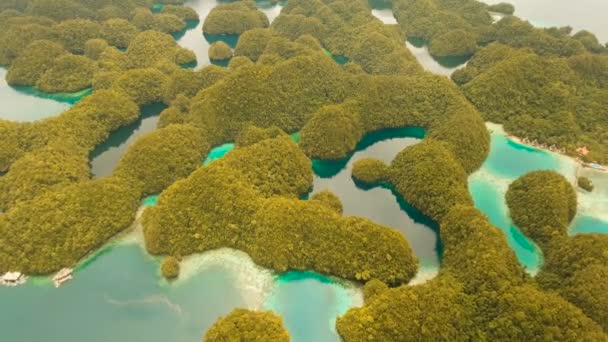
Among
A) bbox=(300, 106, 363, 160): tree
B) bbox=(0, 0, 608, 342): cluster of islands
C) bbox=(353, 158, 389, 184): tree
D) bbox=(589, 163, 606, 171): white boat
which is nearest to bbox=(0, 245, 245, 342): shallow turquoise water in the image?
bbox=(0, 0, 608, 342): cluster of islands

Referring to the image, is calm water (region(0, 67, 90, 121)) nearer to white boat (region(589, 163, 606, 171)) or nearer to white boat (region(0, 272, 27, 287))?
white boat (region(0, 272, 27, 287))

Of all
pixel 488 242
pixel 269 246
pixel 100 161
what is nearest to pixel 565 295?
pixel 488 242

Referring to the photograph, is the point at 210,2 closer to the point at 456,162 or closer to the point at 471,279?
the point at 456,162

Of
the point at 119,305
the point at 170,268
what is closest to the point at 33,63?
the point at 170,268

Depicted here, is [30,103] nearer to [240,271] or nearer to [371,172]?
[240,271]

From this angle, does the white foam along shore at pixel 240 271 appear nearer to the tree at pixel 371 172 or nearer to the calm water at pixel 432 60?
the tree at pixel 371 172

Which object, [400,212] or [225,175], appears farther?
[400,212]

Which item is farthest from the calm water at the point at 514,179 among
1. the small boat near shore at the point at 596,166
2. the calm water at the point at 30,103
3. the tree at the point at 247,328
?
the calm water at the point at 30,103
